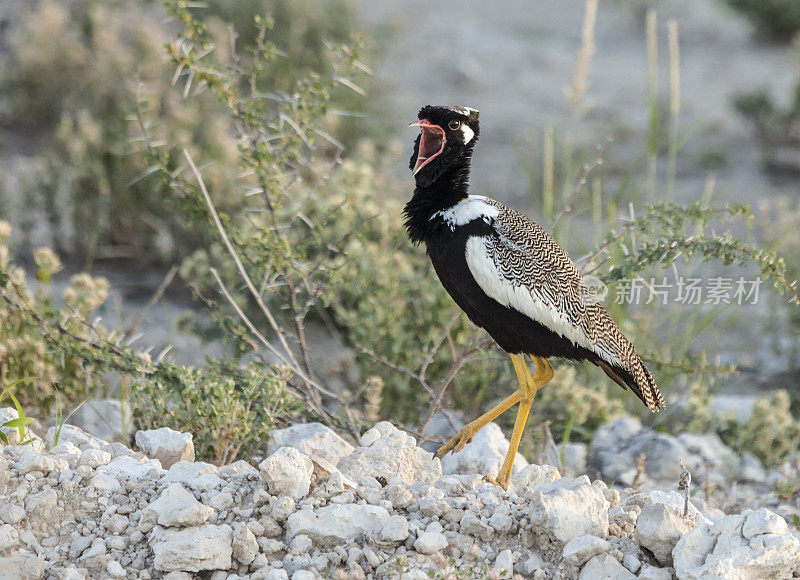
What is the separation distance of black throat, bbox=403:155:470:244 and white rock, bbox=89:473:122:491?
4.42ft

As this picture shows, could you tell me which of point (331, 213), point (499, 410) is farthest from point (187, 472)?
point (331, 213)

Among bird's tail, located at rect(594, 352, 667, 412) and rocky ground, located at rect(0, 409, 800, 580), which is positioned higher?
bird's tail, located at rect(594, 352, 667, 412)

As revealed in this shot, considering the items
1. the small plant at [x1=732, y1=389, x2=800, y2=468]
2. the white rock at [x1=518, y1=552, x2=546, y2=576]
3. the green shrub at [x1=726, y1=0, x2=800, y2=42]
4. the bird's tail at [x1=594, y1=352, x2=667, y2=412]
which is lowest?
the small plant at [x1=732, y1=389, x2=800, y2=468]

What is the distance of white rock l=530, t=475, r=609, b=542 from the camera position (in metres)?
2.54

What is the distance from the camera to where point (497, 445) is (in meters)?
3.65

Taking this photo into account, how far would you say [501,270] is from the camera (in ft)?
10.5

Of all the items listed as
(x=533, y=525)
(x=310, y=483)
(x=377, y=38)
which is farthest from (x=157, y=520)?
(x=377, y=38)

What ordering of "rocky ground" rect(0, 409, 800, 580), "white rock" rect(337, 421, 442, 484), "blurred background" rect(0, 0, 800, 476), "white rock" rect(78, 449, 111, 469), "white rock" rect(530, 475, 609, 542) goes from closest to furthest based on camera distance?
"rocky ground" rect(0, 409, 800, 580) → "white rock" rect(530, 475, 609, 542) → "white rock" rect(78, 449, 111, 469) → "white rock" rect(337, 421, 442, 484) → "blurred background" rect(0, 0, 800, 476)

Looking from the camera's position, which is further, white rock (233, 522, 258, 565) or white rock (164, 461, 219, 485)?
white rock (164, 461, 219, 485)

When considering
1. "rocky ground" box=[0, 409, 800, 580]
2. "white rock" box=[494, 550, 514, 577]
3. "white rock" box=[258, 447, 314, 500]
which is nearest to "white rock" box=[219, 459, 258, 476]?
"rocky ground" box=[0, 409, 800, 580]

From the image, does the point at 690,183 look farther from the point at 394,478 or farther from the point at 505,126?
the point at 394,478

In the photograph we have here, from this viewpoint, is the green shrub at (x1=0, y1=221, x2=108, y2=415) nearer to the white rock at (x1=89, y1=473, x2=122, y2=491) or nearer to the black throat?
the white rock at (x1=89, y1=473, x2=122, y2=491)

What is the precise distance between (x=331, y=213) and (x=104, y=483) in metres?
1.58

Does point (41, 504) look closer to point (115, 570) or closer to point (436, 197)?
point (115, 570)
